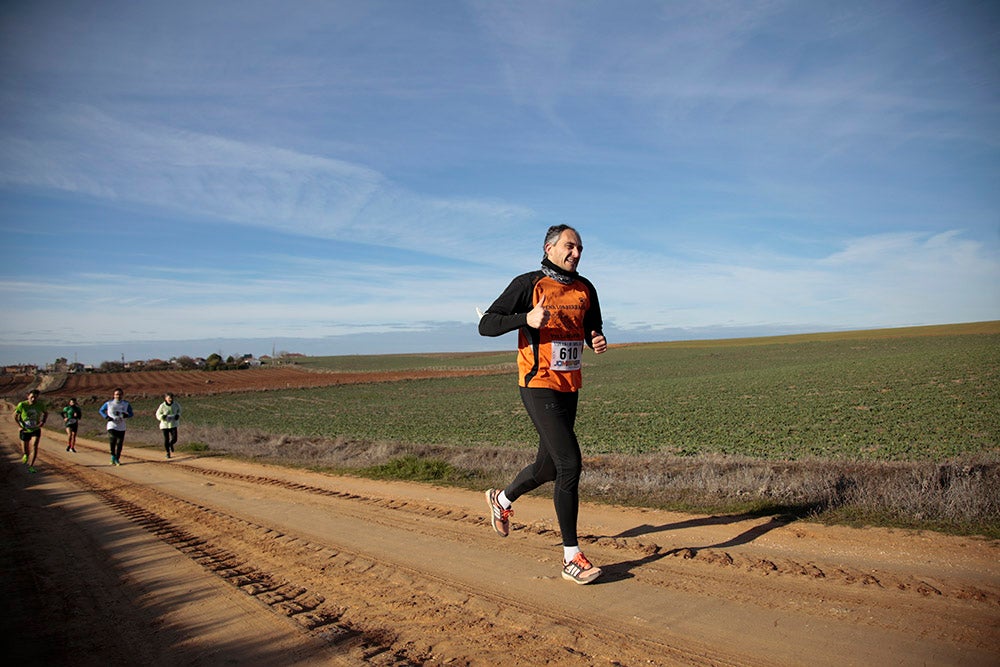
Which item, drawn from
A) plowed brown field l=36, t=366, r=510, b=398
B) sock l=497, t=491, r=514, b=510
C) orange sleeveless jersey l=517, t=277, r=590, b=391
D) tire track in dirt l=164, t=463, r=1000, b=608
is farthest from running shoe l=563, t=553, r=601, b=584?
plowed brown field l=36, t=366, r=510, b=398

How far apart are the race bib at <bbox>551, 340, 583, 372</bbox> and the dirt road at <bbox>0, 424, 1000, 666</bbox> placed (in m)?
1.45

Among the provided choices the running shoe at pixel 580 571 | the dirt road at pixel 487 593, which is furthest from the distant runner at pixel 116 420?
the running shoe at pixel 580 571

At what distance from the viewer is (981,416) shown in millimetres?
16781

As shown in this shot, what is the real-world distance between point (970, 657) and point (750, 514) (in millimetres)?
3348

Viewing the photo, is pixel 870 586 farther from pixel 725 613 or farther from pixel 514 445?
pixel 514 445

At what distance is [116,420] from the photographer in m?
15.9

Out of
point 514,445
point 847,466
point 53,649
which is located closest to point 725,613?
point 53,649

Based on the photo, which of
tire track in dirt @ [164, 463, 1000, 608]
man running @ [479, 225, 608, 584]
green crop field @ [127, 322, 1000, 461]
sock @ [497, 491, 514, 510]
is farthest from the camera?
green crop field @ [127, 322, 1000, 461]

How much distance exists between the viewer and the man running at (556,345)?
13.8ft

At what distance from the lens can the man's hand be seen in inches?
155

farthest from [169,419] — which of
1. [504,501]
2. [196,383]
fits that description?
[196,383]

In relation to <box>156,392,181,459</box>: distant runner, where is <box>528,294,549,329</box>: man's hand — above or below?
above

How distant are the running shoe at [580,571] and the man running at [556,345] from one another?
30 millimetres

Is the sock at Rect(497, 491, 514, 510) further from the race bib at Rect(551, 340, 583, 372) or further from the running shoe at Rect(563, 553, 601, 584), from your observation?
the race bib at Rect(551, 340, 583, 372)
